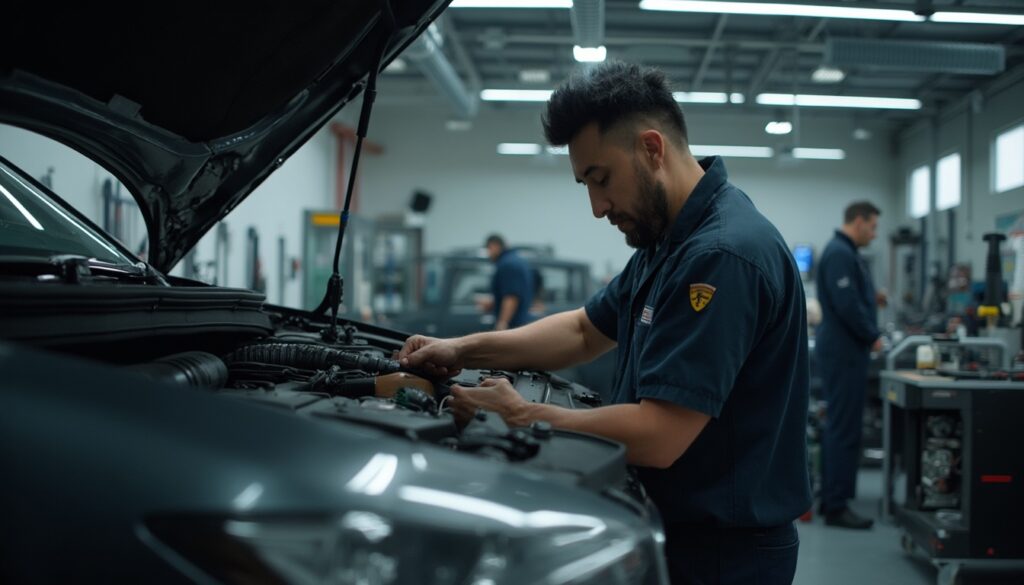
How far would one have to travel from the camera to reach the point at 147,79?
73.7 inches

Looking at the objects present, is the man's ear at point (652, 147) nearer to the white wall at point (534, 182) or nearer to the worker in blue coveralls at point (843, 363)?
the worker in blue coveralls at point (843, 363)

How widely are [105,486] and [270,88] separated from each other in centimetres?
152

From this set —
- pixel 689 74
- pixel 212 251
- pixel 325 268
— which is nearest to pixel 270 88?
pixel 212 251

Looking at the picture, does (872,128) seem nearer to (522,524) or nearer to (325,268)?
(325,268)

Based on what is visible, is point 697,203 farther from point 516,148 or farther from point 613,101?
point 516,148

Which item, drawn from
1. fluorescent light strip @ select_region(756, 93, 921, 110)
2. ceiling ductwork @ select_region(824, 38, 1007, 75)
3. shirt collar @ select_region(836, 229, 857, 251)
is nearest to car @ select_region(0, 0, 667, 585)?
shirt collar @ select_region(836, 229, 857, 251)

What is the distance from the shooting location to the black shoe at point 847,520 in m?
4.54

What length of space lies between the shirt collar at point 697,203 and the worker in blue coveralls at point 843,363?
11.4 ft

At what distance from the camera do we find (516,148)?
45.3 ft

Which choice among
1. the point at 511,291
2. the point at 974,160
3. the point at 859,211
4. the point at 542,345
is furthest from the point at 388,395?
the point at 974,160

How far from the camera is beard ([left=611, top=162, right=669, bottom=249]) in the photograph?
61.2 inches

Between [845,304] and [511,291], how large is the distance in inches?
110

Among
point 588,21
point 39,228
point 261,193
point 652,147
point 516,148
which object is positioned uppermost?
point 516,148

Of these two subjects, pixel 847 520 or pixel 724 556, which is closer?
pixel 724 556
